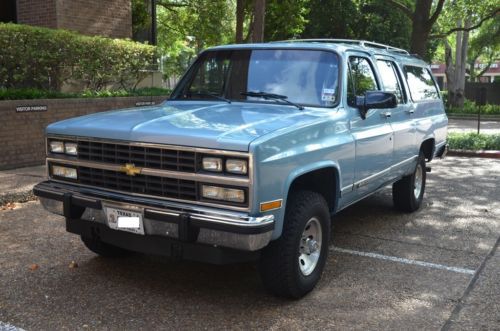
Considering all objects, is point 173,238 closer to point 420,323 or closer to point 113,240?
point 113,240

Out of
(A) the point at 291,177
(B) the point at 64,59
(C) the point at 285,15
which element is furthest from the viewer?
(C) the point at 285,15

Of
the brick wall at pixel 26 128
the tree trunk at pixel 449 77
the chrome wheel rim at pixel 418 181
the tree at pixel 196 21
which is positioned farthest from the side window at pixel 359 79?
the tree trunk at pixel 449 77

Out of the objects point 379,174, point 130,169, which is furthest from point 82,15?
point 130,169

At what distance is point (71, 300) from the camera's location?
4.26 meters

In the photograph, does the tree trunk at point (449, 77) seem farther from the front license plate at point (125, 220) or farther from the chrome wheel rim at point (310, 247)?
the front license plate at point (125, 220)

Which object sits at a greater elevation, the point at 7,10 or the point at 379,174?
the point at 7,10

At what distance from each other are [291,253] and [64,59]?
827 cm

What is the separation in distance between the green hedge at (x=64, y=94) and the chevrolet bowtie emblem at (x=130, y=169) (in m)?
6.29

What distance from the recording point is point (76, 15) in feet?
40.9

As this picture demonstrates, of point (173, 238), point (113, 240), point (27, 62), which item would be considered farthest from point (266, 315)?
point (27, 62)

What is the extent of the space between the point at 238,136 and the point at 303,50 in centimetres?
179

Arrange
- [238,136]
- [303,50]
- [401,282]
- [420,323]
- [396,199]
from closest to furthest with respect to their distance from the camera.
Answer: [238,136], [420,323], [401,282], [303,50], [396,199]

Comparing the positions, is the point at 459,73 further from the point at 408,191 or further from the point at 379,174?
the point at 379,174

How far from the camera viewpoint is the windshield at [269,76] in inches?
194
